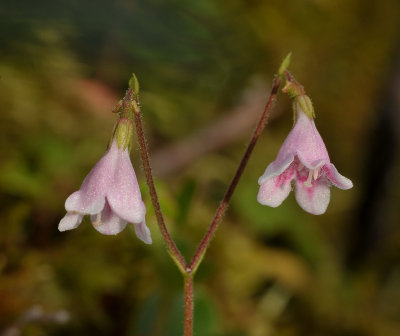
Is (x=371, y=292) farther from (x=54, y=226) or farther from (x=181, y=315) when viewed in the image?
(x=54, y=226)

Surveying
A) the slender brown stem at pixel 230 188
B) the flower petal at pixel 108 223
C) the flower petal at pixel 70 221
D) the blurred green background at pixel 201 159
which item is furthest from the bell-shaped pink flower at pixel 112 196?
the blurred green background at pixel 201 159

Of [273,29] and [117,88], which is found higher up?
[273,29]

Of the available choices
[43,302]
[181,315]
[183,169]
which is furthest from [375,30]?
[43,302]

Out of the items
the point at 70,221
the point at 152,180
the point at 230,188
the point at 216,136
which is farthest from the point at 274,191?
the point at 216,136

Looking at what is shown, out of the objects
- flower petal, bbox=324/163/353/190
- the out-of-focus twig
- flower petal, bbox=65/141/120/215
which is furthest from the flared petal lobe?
the out-of-focus twig

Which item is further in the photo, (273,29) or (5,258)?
(273,29)

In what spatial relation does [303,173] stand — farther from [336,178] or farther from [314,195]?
[336,178]

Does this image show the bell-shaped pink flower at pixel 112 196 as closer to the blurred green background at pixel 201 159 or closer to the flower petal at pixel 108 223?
the flower petal at pixel 108 223
